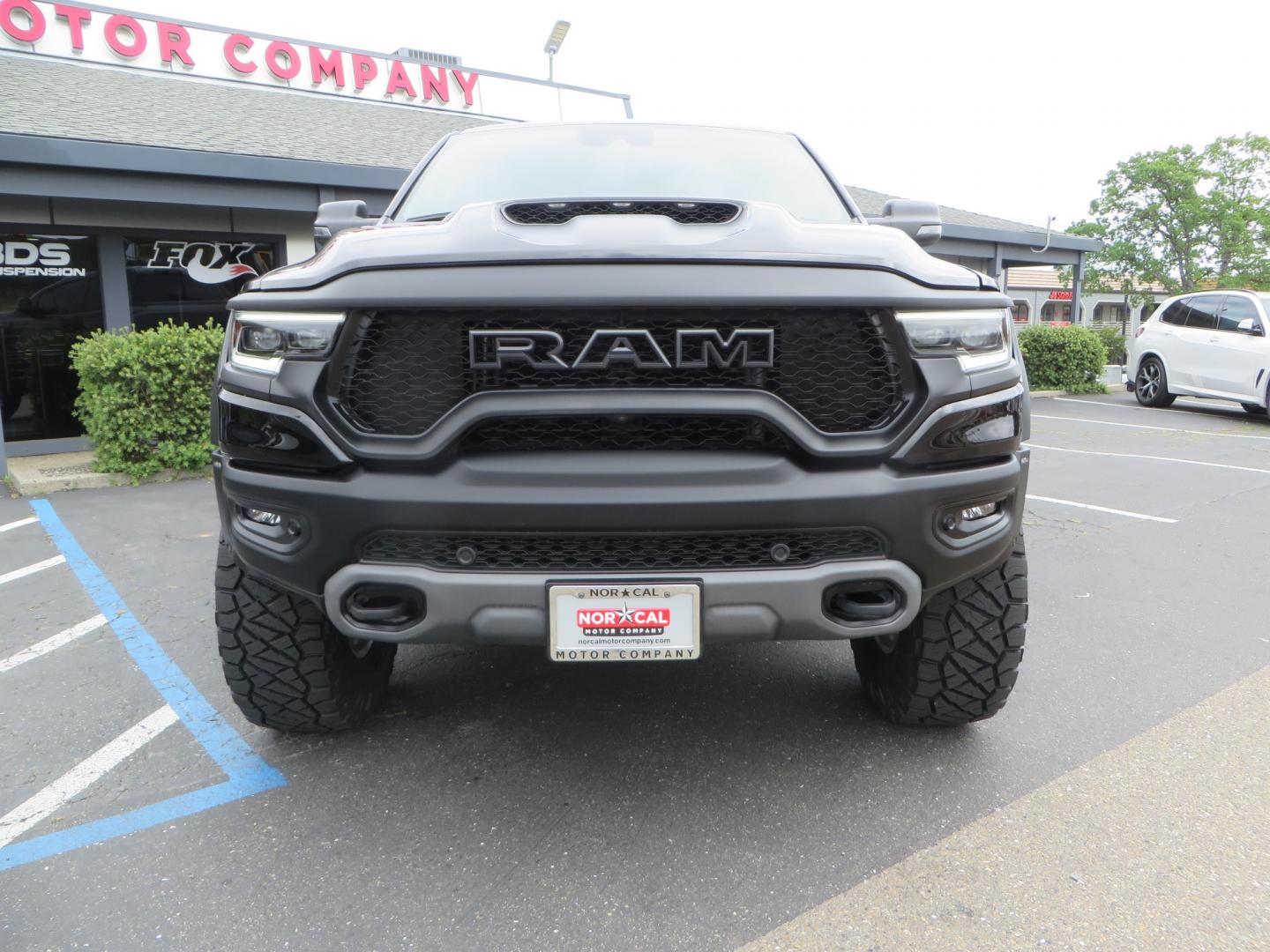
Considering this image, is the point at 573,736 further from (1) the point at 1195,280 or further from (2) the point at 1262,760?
(1) the point at 1195,280

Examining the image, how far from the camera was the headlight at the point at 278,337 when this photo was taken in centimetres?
179

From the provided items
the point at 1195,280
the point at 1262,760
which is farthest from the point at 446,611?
the point at 1195,280

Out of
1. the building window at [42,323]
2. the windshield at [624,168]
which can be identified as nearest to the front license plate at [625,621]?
the windshield at [624,168]

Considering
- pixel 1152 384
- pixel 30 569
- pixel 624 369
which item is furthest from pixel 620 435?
pixel 1152 384

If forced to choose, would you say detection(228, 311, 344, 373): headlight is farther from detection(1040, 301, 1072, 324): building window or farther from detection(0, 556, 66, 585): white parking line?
detection(1040, 301, 1072, 324): building window

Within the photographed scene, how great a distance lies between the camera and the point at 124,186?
8.04 metres

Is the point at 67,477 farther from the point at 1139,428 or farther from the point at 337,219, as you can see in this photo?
the point at 1139,428

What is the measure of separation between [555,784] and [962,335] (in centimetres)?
148

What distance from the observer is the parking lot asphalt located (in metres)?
1.76

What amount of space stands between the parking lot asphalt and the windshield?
1.55 metres

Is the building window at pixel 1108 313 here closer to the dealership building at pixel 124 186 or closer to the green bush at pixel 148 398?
the dealership building at pixel 124 186

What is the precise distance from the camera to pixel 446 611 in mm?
1778

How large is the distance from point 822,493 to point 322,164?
872cm

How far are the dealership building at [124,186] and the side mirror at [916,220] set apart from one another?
745 centimetres
